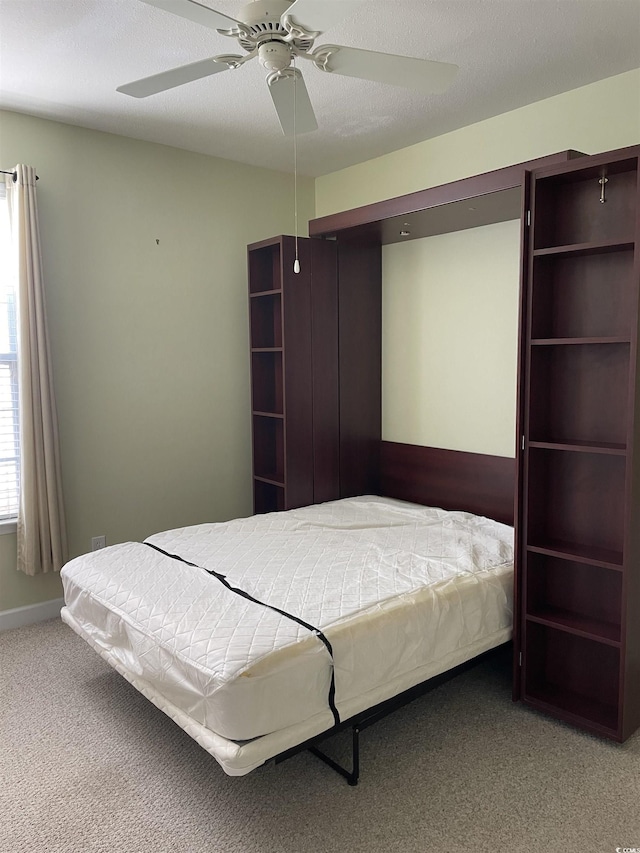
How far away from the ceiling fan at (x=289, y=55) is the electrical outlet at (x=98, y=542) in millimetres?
2398

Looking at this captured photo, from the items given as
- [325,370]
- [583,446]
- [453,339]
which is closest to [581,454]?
[583,446]

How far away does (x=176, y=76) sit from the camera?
2117 millimetres

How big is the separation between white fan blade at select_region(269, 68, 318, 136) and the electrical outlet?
8.00 feet

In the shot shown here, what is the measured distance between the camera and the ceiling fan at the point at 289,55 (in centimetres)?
174

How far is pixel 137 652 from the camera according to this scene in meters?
2.30

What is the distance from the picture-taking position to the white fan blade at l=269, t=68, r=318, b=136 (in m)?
2.13

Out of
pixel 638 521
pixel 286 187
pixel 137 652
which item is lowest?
pixel 137 652

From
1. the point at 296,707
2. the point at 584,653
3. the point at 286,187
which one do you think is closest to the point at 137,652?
the point at 296,707

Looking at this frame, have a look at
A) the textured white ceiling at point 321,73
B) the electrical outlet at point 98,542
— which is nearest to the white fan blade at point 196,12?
the textured white ceiling at point 321,73

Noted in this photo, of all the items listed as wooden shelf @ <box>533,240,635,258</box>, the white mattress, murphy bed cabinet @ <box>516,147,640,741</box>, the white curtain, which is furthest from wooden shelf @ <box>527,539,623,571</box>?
the white curtain

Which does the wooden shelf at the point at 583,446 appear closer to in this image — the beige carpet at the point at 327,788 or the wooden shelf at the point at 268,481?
the beige carpet at the point at 327,788

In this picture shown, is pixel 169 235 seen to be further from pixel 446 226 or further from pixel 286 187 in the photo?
pixel 446 226

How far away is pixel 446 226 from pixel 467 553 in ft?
5.94

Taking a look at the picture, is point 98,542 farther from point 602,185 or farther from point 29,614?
point 602,185
